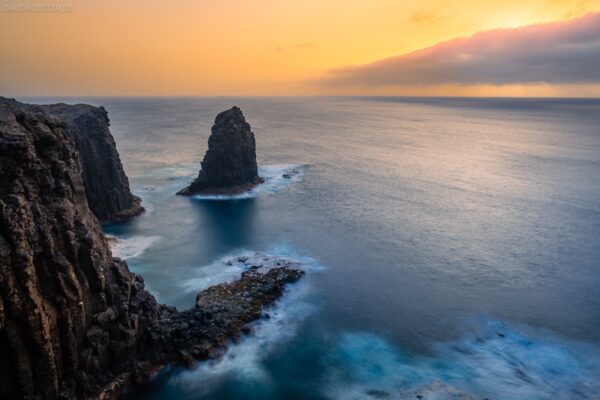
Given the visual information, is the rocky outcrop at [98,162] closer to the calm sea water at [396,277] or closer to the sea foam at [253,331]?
the calm sea water at [396,277]

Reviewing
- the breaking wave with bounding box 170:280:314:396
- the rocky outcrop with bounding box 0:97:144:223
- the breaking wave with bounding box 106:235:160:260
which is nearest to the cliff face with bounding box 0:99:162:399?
the breaking wave with bounding box 170:280:314:396

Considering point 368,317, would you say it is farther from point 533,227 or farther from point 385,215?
point 533,227

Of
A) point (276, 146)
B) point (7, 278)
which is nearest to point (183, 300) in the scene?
point (7, 278)

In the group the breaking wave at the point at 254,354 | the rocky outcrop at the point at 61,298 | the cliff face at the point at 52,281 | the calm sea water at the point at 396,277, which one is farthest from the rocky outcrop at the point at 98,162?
the breaking wave at the point at 254,354

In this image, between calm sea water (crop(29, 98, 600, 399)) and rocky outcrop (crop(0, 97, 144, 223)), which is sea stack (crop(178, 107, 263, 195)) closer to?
calm sea water (crop(29, 98, 600, 399))

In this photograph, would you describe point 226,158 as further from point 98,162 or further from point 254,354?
point 254,354

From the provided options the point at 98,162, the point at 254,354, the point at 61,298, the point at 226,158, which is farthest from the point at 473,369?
the point at 226,158
